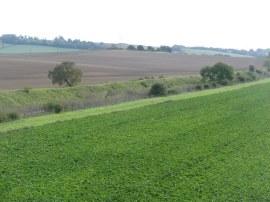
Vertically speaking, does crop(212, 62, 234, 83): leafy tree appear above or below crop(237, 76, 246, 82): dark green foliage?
above

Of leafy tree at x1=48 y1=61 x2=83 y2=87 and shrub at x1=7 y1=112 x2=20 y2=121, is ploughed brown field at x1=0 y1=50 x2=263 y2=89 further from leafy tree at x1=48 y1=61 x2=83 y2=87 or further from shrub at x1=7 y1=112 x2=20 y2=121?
shrub at x1=7 y1=112 x2=20 y2=121

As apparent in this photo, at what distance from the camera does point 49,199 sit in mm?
15938

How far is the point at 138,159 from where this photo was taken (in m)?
21.7

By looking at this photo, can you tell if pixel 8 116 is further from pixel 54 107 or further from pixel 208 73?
pixel 208 73

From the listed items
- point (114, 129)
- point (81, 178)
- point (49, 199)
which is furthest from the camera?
point (114, 129)

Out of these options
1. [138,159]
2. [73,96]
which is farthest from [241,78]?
[138,159]

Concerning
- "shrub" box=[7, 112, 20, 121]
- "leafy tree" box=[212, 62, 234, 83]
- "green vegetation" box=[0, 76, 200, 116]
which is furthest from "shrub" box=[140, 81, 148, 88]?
"shrub" box=[7, 112, 20, 121]

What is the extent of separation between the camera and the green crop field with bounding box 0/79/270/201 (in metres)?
17.2

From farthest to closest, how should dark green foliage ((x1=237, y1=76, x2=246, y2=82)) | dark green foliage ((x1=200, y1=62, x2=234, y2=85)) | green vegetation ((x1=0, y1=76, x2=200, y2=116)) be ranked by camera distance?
dark green foliage ((x1=237, y1=76, x2=246, y2=82)) < dark green foliage ((x1=200, y1=62, x2=234, y2=85)) < green vegetation ((x1=0, y1=76, x2=200, y2=116))

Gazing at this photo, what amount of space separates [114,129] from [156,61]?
9788 centimetres

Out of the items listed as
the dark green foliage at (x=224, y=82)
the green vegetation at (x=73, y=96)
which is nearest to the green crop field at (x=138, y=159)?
the green vegetation at (x=73, y=96)

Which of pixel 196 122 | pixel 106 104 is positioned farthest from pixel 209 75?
pixel 196 122

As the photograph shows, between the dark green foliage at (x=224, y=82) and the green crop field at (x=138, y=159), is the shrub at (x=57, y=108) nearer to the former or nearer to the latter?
the green crop field at (x=138, y=159)

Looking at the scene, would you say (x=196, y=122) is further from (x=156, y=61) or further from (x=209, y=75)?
(x=156, y=61)
